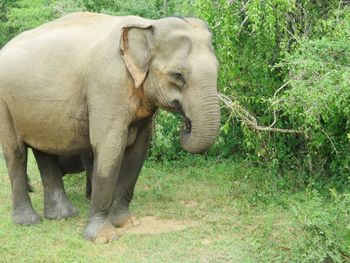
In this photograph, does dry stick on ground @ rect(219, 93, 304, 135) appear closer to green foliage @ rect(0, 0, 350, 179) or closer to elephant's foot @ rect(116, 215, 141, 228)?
green foliage @ rect(0, 0, 350, 179)

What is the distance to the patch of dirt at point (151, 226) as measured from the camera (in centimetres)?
618

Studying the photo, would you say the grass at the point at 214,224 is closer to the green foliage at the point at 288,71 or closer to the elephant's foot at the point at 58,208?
the elephant's foot at the point at 58,208

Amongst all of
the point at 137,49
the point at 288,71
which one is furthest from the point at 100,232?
the point at 288,71

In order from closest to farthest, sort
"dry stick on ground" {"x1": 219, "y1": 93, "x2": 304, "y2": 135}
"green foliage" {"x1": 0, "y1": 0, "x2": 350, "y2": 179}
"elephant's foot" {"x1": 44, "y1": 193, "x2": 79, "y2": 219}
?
"green foliage" {"x1": 0, "y1": 0, "x2": 350, "y2": 179} → "elephant's foot" {"x1": 44, "y1": 193, "x2": 79, "y2": 219} → "dry stick on ground" {"x1": 219, "y1": 93, "x2": 304, "y2": 135}

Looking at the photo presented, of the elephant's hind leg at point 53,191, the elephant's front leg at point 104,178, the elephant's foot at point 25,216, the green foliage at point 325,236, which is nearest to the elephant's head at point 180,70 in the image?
the elephant's front leg at point 104,178

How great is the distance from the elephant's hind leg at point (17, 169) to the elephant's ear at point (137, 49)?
1464 mm

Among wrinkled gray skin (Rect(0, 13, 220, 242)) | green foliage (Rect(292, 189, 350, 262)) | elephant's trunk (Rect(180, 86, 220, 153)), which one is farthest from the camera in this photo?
wrinkled gray skin (Rect(0, 13, 220, 242))

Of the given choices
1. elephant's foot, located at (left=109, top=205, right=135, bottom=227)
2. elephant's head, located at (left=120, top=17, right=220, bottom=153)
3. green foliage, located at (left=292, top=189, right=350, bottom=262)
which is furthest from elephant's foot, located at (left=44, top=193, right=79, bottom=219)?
green foliage, located at (left=292, top=189, right=350, bottom=262)

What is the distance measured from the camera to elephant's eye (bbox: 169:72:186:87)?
5.46 m

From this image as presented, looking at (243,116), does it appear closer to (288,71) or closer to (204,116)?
(288,71)

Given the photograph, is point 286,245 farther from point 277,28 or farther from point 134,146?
point 277,28

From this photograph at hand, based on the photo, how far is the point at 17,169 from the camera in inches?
253

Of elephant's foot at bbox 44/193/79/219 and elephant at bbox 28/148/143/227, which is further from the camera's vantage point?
elephant's foot at bbox 44/193/79/219

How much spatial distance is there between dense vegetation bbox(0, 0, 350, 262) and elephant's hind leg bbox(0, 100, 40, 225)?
7.25 feet
